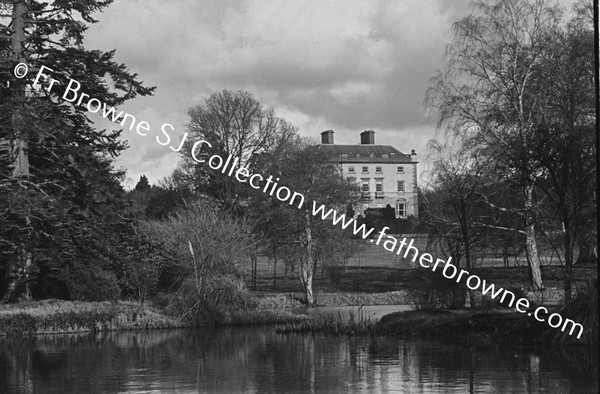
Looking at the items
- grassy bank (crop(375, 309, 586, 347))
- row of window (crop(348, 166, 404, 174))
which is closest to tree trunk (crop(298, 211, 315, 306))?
grassy bank (crop(375, 309, 586, 347))

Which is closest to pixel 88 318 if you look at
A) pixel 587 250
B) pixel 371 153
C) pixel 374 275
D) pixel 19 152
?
pixel 19 152

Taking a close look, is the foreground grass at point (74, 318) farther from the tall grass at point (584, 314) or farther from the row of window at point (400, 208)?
the row of window at point (400, 208)

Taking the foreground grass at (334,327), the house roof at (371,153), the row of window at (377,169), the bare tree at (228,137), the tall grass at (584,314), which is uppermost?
the house roof at (371,153)

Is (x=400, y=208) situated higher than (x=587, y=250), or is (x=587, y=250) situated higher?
Result: (x=400, y=208)

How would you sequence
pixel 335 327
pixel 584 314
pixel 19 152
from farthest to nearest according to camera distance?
pixel 19 152, pixel 335 327, pixel 584 314

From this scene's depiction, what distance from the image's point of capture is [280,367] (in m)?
19.0

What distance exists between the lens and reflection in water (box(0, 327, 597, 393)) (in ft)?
50.5

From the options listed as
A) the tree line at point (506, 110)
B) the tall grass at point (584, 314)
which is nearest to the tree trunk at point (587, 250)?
the tree line at point (506, 110)

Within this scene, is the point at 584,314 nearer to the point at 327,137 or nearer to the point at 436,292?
the point at 436,292

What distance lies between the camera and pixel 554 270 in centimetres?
4753

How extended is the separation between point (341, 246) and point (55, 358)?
22.6 meters

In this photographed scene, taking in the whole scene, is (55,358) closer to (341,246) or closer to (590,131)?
(590,131)

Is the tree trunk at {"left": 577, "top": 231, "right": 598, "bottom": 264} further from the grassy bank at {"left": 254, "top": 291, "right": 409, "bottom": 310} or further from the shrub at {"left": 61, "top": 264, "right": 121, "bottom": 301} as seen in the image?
the shrub at {"left": 61, "top": 264, "right": 121, "bottom": 301}

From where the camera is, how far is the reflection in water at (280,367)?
15383 millimetres
